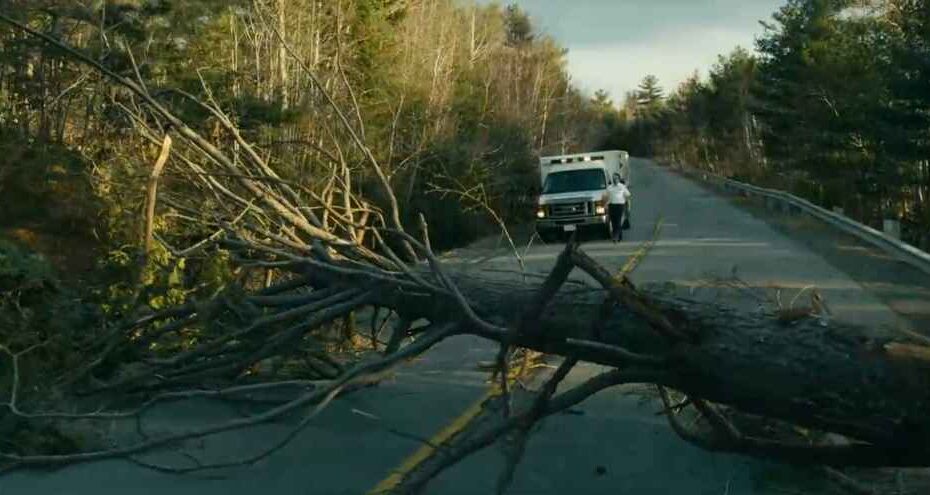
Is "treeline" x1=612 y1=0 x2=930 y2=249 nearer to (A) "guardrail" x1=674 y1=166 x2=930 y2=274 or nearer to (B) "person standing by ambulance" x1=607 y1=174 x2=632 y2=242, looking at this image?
(A) "guardrail" x1=674 y1=166 x2=930 y2=274

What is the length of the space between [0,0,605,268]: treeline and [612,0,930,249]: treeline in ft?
35.0

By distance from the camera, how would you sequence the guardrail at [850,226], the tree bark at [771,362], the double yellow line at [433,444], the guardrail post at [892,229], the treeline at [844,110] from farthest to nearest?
1. the treeline at [844,110]
2. the guardrail post at [892,229]
3. the guardrail at [850,226]
4. the double yellow line at [433,444]
5. the tree bark at [771,362]

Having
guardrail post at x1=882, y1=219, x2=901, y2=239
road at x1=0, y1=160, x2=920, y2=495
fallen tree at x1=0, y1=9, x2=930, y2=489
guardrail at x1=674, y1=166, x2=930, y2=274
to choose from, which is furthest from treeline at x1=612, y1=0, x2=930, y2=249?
fallen tree at x1=0, y1=9, x2=930, y2=489

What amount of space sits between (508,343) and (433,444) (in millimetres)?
753

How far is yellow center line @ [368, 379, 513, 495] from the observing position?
721cm

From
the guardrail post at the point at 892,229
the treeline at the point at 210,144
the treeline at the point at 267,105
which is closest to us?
the treeline at the point at 210,144

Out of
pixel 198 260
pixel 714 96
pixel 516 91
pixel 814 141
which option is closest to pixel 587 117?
Result: pixel 714 96

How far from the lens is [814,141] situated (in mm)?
48406

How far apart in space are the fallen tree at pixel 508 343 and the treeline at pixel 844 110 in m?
24.1

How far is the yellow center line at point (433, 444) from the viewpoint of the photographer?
7.21m

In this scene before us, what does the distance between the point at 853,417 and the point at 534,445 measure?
309 cm

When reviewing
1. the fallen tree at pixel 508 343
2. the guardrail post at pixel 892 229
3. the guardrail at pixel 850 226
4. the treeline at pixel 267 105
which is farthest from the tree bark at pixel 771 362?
the guardrail post at pixel 892 229

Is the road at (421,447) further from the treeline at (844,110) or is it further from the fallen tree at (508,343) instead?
the treeline at (844,110)

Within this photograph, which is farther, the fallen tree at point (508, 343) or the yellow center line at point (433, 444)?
the yellow center line at point (433, 444)
